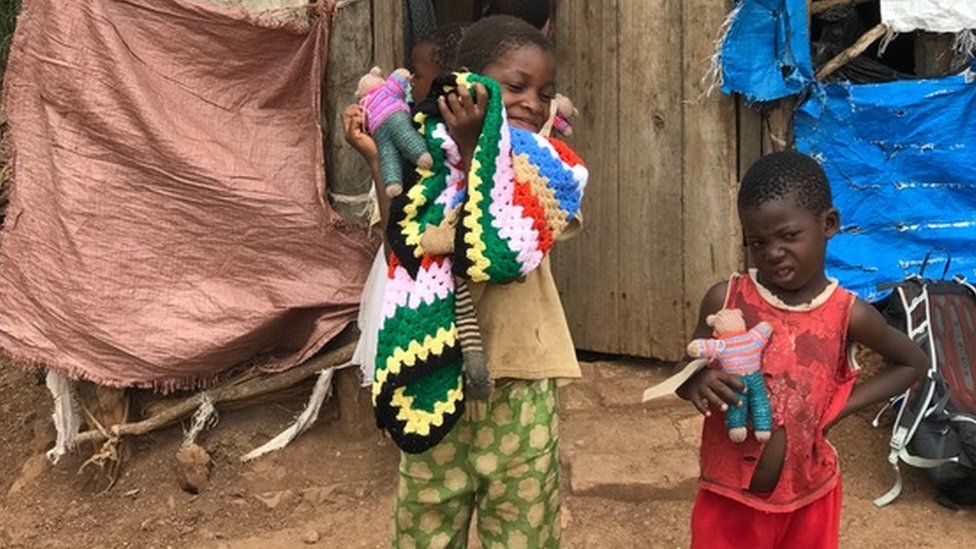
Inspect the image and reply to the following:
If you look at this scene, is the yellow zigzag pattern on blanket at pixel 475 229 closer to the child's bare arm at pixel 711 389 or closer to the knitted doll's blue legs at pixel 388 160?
the knitted doll's blue legs at pixel 388 160

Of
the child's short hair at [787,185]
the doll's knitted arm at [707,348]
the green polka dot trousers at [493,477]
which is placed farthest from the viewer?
the green polka dot trousers at [493,477]

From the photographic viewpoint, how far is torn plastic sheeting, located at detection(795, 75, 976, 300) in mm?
4371

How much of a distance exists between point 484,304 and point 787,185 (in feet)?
2.27

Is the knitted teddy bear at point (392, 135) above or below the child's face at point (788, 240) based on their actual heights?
above

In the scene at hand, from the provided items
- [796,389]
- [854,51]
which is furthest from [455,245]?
[854,51]

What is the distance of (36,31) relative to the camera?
4020 mm

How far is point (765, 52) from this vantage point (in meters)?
4.23

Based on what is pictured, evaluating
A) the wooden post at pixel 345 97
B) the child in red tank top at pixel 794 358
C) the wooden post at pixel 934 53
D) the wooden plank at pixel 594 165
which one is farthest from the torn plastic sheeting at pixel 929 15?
the child in red tank top at pixel 794 358

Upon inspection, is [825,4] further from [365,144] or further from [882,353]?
[365,144]

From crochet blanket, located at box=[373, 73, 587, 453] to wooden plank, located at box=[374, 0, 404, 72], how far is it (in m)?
2.05

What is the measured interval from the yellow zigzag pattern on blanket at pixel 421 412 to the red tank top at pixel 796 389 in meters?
0.58

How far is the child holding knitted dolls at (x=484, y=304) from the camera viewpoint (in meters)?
2.17

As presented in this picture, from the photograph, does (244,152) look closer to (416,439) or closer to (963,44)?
(416,439)

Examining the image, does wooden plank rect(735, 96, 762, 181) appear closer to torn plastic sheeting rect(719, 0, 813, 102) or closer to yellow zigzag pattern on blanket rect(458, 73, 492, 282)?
torn plastic sheeting rect(719, 0, 813, 102)
